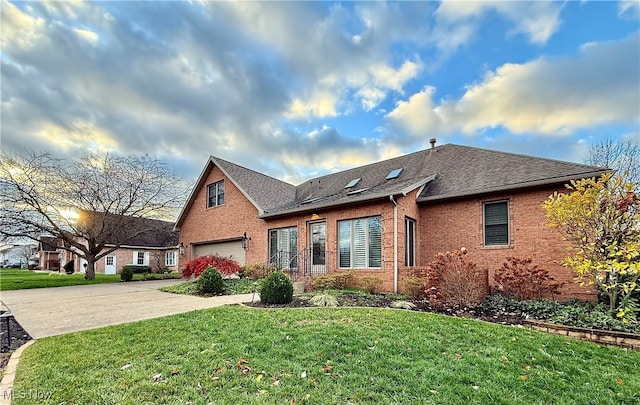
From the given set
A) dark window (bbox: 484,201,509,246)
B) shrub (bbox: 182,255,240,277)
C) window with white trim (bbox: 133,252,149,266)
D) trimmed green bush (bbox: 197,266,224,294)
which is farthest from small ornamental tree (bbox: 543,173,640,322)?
window with white trim (bbox: 133,252,149,266)

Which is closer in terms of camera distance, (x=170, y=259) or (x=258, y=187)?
(x=258, y=187)

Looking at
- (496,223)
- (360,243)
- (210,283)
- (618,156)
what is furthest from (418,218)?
(618,156)

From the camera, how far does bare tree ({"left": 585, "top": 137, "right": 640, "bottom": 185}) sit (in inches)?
686

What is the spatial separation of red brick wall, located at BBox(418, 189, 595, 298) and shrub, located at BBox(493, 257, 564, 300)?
0.66 metres

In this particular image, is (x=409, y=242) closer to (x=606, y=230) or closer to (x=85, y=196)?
(x=606, y=230)

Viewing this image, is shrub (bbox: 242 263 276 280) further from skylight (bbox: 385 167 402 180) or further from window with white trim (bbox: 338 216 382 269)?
skylight (bbox: 385 167 402 180)

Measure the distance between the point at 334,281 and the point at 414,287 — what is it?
8.78 feet

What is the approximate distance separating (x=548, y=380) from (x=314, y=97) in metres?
11.7

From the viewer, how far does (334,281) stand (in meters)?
10.6

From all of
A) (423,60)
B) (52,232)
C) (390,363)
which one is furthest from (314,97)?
(52,232)

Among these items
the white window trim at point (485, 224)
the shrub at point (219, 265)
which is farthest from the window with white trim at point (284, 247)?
the white window trim at point (485, 224)

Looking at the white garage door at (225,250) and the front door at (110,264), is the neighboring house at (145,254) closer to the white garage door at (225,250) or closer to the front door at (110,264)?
the front door at (110,264)

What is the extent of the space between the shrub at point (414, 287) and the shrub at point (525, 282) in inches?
81.5

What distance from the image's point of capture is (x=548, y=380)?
155 inches
